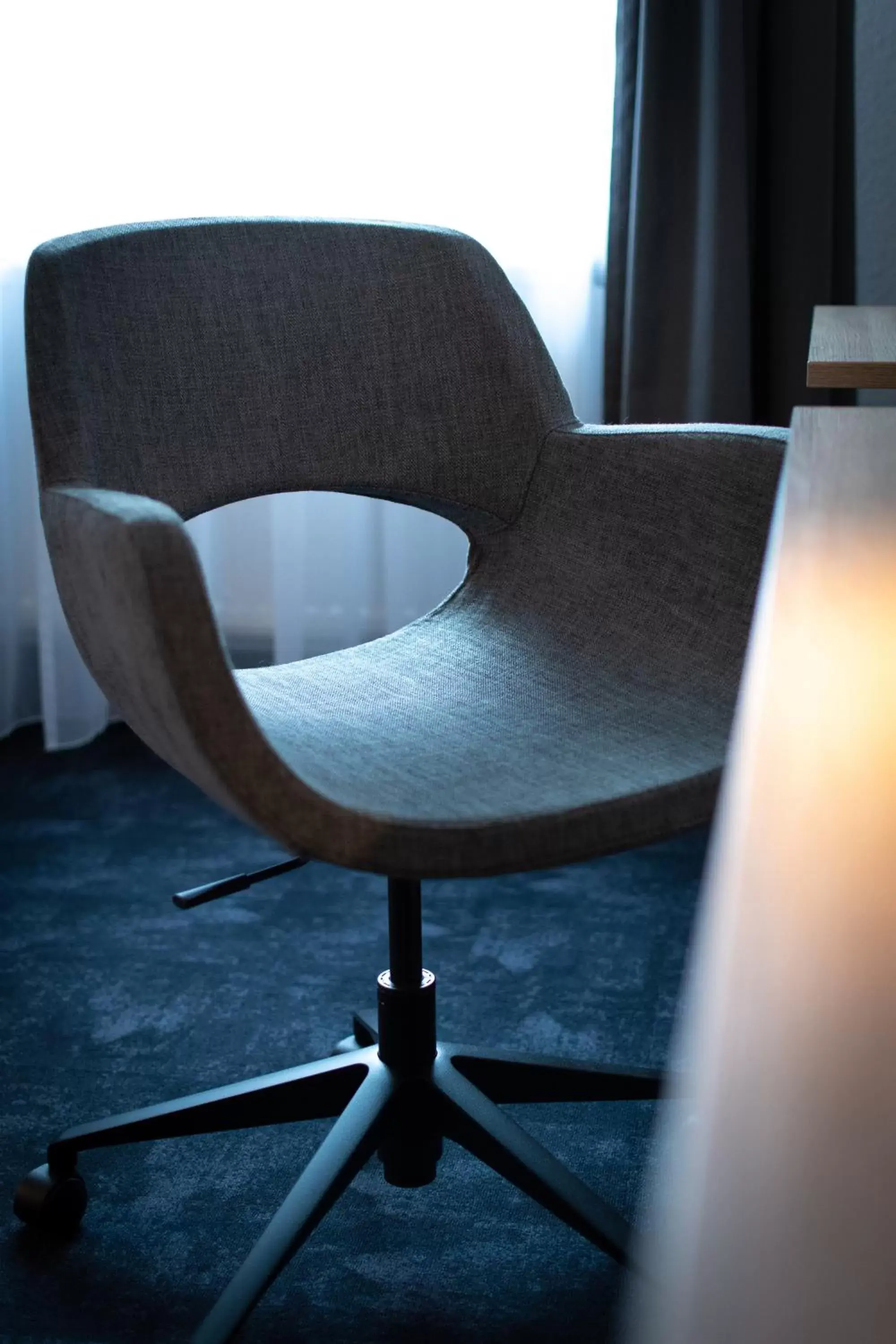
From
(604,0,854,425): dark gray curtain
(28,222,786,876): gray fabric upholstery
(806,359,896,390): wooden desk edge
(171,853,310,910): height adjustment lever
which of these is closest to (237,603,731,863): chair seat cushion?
(28,222,786,876): gray fabric upholstery

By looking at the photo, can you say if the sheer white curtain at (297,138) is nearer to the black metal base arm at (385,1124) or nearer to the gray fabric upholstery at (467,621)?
the gray fabric upholstery at (467,621)

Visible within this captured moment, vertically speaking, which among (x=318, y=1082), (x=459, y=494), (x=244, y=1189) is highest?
(x=459, y=494)

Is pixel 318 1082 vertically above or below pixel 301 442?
below

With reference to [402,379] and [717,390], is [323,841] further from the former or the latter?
[717,390]

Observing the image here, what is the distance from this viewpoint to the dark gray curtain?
2.11 m

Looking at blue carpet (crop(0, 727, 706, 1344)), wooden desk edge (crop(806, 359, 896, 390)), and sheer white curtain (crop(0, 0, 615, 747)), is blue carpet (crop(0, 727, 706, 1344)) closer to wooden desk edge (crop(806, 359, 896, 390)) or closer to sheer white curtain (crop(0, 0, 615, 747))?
sheer white curtain (crop(0, 0, 615, 747))

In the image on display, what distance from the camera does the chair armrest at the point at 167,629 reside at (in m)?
0.84

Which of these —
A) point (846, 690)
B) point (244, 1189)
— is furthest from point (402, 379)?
point (846, 690)

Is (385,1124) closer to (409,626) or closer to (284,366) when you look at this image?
(409,626)

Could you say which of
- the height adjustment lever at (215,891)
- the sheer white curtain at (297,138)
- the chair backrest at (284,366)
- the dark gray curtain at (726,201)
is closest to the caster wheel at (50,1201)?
the height adjustment lever at (215,891)

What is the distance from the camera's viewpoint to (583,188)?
2307 mm

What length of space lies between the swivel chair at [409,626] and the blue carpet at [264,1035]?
0.08m

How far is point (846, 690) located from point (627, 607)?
0.81 meters

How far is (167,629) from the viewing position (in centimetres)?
84
